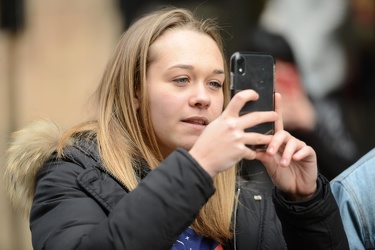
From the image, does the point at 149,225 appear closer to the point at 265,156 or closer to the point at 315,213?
the point at 265,156

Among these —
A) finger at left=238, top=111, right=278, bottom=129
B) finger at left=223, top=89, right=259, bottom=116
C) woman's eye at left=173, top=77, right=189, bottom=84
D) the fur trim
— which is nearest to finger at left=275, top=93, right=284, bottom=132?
finger at left=238, top=111, right=278, bottom=129

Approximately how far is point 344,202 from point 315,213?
32cm

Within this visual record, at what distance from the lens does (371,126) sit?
615cm

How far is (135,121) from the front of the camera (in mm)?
2891

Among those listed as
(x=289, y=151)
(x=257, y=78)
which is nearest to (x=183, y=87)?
(x=257, y=78)

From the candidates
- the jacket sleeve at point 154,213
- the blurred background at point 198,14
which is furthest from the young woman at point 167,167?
the blurred background at point 198,14

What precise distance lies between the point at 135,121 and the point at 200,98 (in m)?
0.27

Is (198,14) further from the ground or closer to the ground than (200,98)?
closer to the ground

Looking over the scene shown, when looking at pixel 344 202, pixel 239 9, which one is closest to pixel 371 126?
pixel 239 9

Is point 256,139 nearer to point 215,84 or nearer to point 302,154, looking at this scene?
point 302,154

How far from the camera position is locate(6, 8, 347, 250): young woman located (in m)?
2.35

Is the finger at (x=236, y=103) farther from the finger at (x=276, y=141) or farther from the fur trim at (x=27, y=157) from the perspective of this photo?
the fur trim at (x=27, y=157)

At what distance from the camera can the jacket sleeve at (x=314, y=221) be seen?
267 cm

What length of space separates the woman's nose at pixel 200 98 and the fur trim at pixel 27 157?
473mm
